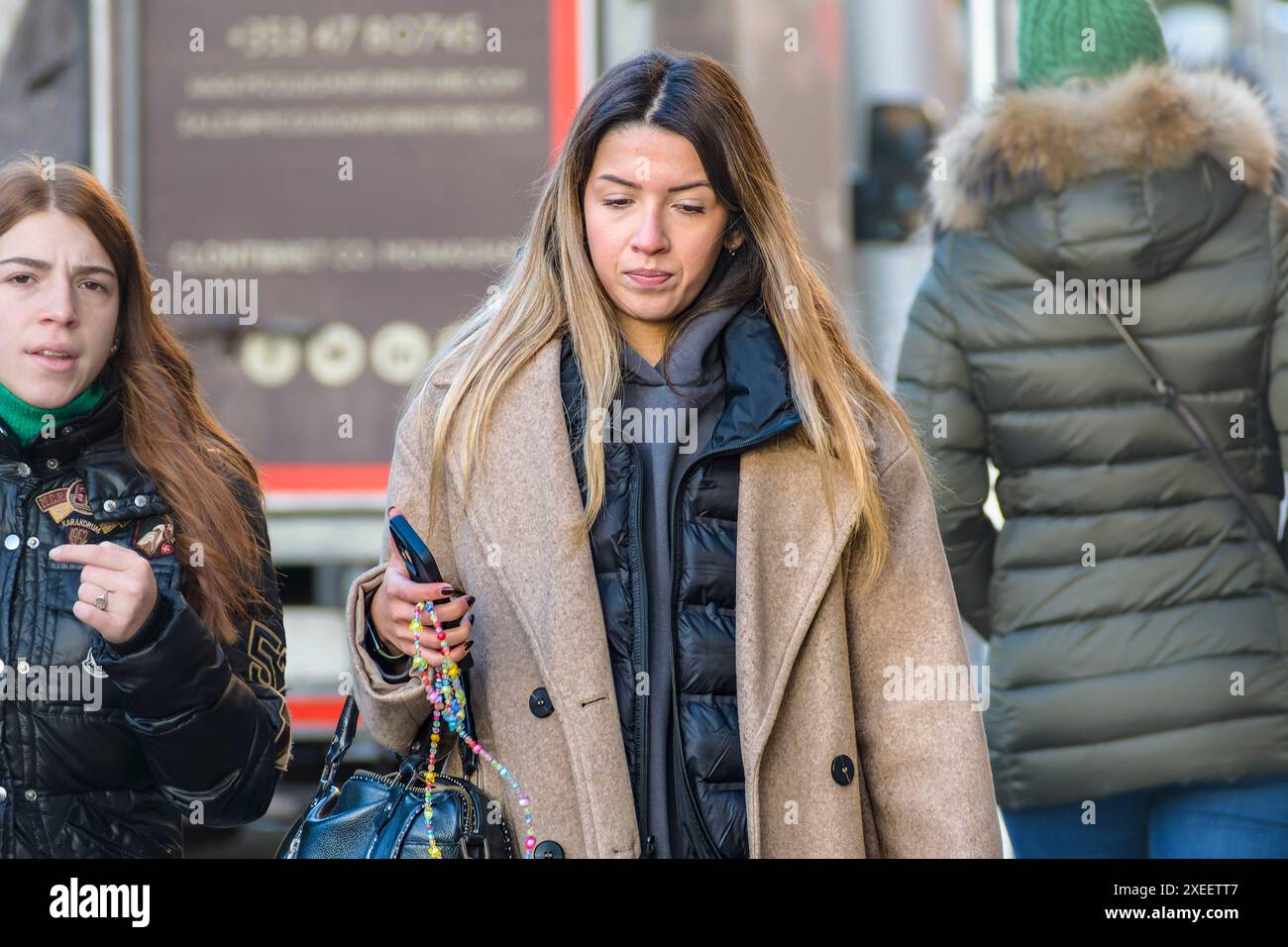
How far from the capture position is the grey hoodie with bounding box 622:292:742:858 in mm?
2514

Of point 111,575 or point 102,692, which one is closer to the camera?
point 111,575

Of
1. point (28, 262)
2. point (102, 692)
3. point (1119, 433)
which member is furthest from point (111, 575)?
point (1119, 433)

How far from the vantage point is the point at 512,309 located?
277 cm

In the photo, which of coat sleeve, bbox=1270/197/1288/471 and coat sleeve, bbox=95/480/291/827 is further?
coat sleeve, bbox=1270/197/1288/471

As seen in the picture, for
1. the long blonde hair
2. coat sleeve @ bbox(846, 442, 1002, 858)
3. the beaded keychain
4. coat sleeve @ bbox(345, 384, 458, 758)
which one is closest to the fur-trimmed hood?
the long blonde hair

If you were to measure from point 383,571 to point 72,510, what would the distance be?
57cm

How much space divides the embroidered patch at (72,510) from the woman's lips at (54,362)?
0.60 feet

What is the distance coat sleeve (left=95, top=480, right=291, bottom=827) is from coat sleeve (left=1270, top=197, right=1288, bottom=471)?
2.08m

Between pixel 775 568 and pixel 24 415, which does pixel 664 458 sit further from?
pixel 24 415

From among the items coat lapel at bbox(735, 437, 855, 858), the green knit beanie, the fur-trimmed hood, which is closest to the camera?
coat lapel at bbox(735, 437, 855, 858)

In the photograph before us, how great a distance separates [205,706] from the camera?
265 cm

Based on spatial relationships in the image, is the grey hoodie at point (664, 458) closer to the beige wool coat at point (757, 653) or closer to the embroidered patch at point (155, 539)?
the beige wool coat at point (757, 653)

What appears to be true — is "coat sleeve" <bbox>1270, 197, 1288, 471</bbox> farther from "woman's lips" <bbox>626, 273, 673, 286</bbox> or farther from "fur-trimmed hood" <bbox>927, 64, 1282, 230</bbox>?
"woman's lips" <bbox>626, 273, 673, 286</bbox>

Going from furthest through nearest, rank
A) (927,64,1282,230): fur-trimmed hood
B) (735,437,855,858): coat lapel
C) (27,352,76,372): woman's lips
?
(927,64,1282,230): fur-trimmed hood → (27,352,76,372): woman's lips → (735,437,855,858): coat lapel
